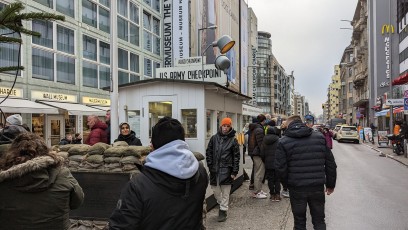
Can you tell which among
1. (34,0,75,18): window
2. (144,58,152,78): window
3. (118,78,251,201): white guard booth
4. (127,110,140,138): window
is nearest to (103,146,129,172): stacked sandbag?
(118,78,251,201): white guard booth

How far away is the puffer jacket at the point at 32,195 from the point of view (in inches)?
104

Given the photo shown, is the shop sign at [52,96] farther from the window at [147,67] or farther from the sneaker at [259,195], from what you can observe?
the sneaker at [259,195]

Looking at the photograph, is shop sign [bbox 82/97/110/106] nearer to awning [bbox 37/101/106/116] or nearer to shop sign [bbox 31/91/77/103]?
shop sign [bbox 31/91/77/103]

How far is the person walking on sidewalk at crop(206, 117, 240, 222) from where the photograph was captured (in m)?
6.96

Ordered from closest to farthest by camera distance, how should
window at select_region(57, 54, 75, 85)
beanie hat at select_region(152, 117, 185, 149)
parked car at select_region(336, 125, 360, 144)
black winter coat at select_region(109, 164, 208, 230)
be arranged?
black winter coat at select_region(109, 164, 208, 230) < beanie hat at select_region(152, 117, 185, 149) < window at select_region(57, 54, 75, 85) < parked car at select_region(336, 125, 360, 144)

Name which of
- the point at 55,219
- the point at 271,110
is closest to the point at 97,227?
the point at 55,219

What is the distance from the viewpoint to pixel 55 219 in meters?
2.83

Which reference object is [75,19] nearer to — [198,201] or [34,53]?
[34,53]

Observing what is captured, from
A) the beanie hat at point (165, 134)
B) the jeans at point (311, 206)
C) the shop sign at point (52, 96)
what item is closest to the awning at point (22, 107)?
the shop sign at point (52, 96)

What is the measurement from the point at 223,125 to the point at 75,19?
21240 millimetres

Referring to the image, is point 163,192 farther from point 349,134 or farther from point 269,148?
point 349,134

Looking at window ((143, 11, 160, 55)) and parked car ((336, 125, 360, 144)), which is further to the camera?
window ((143, 11, 160, 55))

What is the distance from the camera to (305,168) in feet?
16.1

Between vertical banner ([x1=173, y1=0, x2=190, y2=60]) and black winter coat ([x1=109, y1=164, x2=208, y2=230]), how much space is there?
23.2 m
